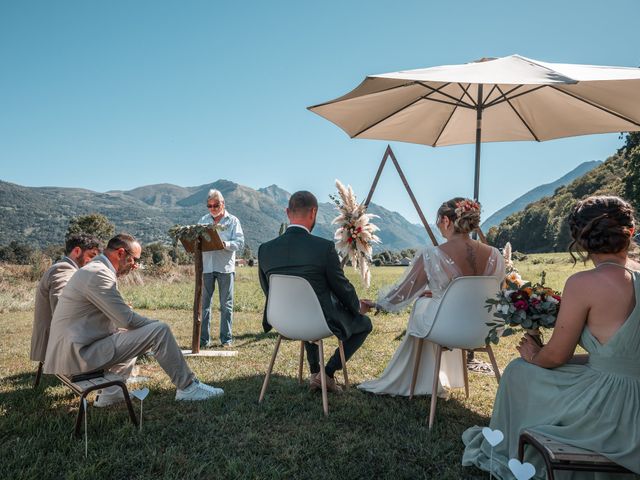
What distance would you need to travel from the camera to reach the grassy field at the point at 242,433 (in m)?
3.14

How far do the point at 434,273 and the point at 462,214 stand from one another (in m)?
0.61

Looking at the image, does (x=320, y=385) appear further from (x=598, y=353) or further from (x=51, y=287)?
(x=51, y=287)

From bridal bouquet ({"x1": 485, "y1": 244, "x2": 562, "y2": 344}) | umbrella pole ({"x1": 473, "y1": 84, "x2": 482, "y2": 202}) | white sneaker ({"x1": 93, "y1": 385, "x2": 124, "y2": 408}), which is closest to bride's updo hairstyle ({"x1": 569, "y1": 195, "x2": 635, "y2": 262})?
bridal bouquet ({"x1": 485, "y1": 244, "x2": 562, "y2": 344})

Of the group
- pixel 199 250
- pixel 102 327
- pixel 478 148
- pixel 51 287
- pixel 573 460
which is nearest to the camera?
pixel 573 460

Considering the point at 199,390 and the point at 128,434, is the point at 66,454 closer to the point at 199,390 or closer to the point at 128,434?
the point at 128,434

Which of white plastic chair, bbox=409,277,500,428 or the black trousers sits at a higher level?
white plastic chair, bbox=409,277,500,428

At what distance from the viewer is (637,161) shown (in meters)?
25.0

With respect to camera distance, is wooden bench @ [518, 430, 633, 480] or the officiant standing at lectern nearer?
wooden bench @ [518, 430, 633, 480]

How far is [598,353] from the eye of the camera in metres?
2.61

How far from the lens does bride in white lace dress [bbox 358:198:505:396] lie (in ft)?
13.8

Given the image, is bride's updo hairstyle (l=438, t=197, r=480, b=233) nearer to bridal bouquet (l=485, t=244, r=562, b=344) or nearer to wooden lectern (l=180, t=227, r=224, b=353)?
bridal bouquet (l=485, t=244, r=562, b=344)

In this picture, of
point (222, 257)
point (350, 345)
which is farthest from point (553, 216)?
point (350, 345)

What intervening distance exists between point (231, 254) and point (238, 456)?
4.18 meters

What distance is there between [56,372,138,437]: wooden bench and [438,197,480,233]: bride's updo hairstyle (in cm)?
320
